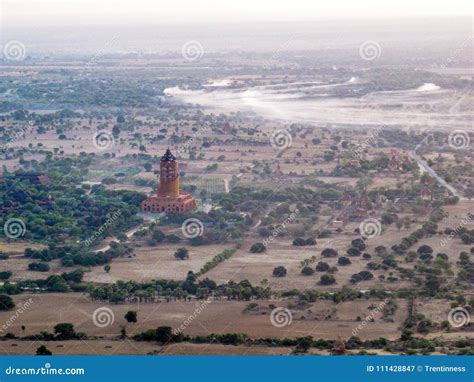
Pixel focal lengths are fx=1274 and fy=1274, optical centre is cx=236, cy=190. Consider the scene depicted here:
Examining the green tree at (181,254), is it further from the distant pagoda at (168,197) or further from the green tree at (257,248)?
the distant pagoda at (168,197)

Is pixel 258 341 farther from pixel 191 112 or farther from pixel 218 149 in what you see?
pixel 191 112

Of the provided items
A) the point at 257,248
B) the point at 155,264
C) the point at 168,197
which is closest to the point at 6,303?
the point at 155,264

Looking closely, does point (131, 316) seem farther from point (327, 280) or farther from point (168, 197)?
point (168, 197)

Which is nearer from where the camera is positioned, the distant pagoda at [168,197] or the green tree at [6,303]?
the green tree at [6,303]

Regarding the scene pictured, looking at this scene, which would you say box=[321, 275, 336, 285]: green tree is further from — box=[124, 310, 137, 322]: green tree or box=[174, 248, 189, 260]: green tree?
box=[124, 310, 137, 322]: green tree

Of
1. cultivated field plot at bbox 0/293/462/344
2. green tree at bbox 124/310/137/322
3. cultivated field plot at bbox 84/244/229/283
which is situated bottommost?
cultivated field plot at bbox 84/244/229/283

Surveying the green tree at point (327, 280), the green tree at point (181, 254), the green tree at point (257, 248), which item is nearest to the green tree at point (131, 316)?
the green tree at point (327, 280)

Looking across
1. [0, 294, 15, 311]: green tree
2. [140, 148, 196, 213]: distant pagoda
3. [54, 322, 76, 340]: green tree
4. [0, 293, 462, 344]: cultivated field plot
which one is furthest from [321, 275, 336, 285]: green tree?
[140, 148, 196, 213]: distant pagoda

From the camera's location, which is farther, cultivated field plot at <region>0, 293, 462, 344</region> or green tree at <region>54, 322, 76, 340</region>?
cultivated field plot at <region>0, 293, 462, 344</region>

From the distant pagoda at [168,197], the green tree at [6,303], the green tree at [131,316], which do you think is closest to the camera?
the green tree at [131,316]
